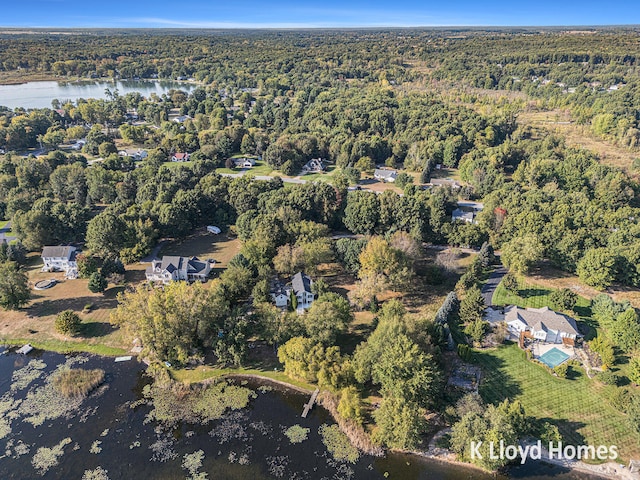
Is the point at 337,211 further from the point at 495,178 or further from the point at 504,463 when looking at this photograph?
the point at 504,463

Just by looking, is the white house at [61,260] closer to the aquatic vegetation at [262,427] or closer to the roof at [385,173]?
the aquatic vegetation at [262,427]

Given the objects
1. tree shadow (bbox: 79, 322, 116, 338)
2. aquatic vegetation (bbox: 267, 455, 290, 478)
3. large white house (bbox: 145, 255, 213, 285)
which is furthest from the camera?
large white house (bbox: 145, 255, 213, 285)

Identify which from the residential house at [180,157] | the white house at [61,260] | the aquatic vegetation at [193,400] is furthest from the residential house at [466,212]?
the residential house at [180,157]

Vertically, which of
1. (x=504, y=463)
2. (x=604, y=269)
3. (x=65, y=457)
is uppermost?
(x=604, y=269)

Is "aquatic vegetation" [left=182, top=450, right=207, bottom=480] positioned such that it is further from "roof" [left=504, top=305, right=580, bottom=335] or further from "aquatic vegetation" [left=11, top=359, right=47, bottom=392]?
"roof" [left=504, top=305, right=580, bottom=335]

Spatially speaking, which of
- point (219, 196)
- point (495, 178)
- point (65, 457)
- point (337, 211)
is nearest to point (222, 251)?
point (219, 196)

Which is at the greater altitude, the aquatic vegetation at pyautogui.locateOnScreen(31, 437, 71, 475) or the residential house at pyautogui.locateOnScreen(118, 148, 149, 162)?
the residential house at pyautogui.locateOnScreen(118, 148, 149, 162)

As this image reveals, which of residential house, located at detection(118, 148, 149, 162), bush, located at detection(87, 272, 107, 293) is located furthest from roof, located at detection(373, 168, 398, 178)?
bush, located at detection(87, 272, 107, 293)
